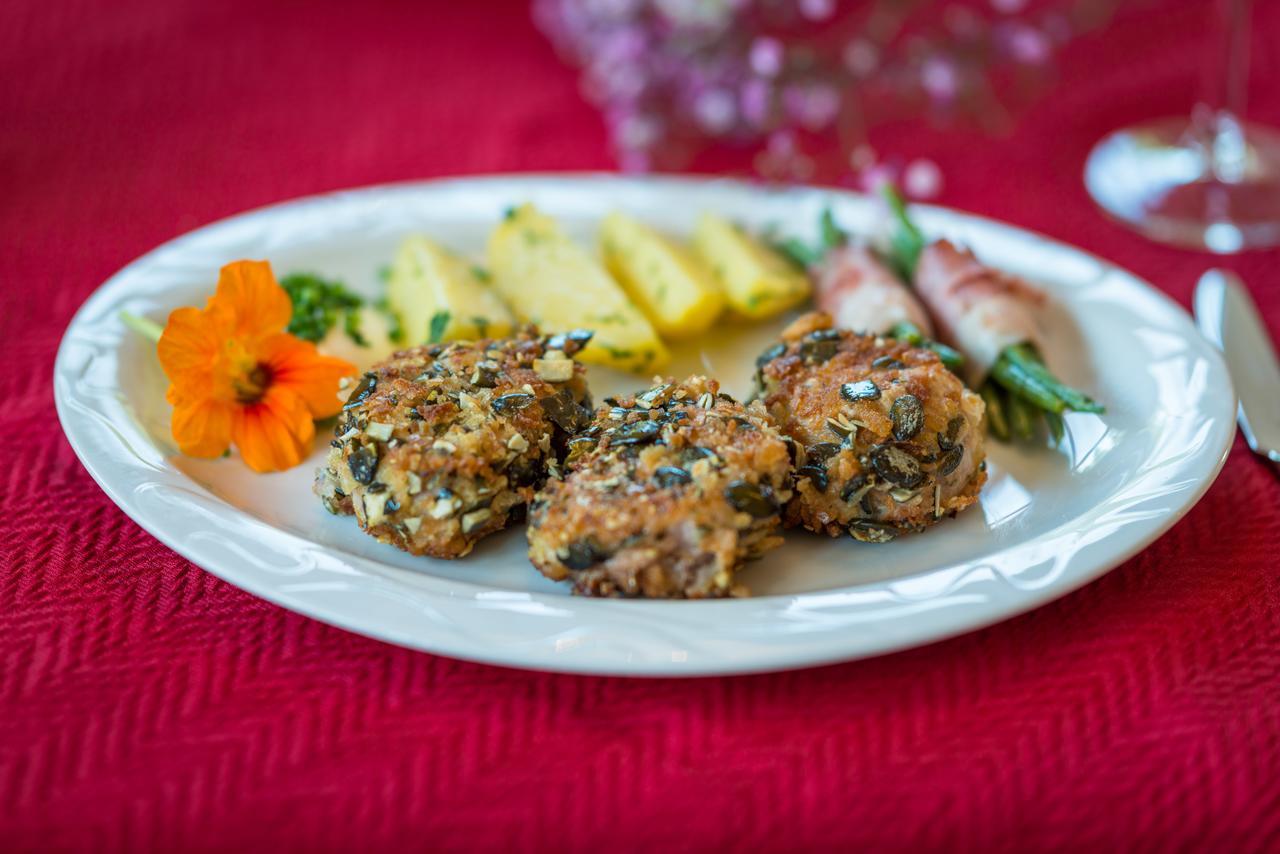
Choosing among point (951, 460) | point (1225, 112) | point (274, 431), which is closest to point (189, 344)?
point (274, 431)

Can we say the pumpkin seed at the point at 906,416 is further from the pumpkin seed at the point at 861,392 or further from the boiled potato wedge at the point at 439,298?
the boiled potato wedge at the point at 439,298

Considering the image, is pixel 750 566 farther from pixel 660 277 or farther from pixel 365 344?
pixel 365 344

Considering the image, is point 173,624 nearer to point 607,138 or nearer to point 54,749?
point 54,749

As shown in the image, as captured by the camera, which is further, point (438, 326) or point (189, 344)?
point (438, 326)

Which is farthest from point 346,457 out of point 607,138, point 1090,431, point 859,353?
point 607,138

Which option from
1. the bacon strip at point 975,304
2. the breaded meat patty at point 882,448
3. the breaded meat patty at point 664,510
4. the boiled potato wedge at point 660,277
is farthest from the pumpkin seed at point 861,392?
the boiled potato wedge at point 660,277
